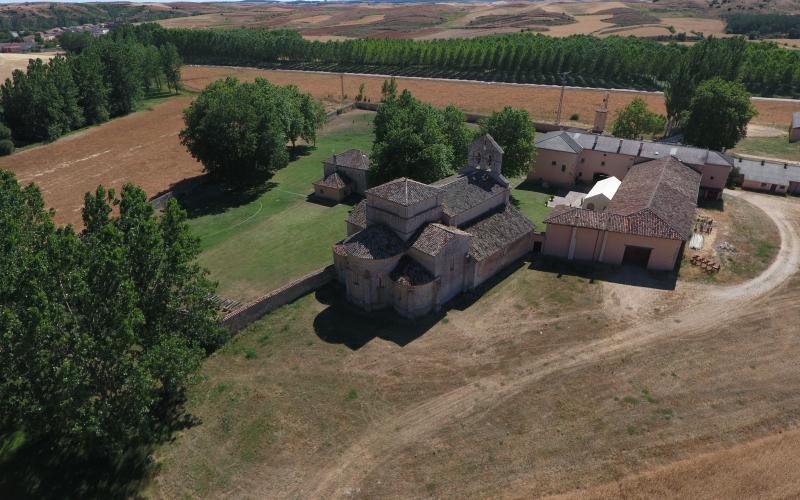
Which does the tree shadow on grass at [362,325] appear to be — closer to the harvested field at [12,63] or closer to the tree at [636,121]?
the tree at [636,121]

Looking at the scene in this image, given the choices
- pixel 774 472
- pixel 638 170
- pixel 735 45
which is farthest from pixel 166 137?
pixel 735 45

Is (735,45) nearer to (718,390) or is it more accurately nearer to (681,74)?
(681,74)

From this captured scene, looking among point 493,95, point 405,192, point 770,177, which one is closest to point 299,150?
point 405,192

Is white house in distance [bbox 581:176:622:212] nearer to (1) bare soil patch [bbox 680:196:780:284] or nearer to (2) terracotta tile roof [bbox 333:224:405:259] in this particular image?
(1) bare soil patch [bbox 680:196:780:284]

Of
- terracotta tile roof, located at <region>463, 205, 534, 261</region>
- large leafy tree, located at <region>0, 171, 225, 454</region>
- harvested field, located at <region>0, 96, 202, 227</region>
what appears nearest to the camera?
large leafy tree, located at <region>0, 171, 225, 454</region>

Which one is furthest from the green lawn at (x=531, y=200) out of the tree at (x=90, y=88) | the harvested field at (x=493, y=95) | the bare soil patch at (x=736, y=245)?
the tree at (x=90, y=88)

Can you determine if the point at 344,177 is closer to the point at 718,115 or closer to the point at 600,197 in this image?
the point at 600,197

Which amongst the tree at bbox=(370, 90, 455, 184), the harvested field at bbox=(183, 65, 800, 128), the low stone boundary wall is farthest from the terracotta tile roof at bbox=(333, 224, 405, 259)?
the harvested field at bbox=(183, 65, 800, 128)
